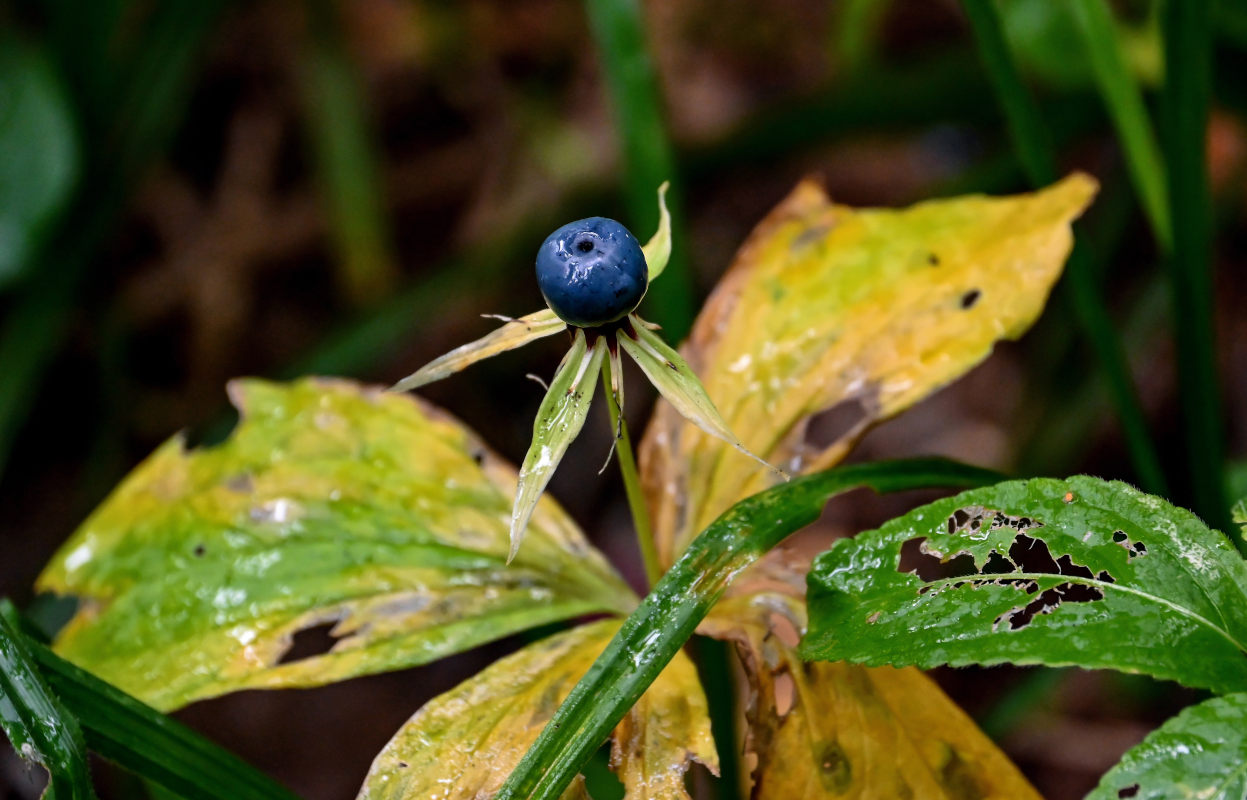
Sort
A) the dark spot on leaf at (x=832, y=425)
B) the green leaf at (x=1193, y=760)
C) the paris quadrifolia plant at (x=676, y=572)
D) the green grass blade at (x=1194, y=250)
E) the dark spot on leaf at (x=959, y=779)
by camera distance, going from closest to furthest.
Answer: the green leaf at (x=1193, y=760)
the paris quadrifolia plant at (x=676, y=572)
the dark spot on leaf at (x=959, y=779)
the green grass blade at (x=1194, y=250)
the dark spot on leaf at (x=832, y=425)

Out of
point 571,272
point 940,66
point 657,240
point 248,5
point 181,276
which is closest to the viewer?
point 571,272

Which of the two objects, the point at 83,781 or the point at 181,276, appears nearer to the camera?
the point at 83,781

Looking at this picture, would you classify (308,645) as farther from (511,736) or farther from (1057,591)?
(1057,591)

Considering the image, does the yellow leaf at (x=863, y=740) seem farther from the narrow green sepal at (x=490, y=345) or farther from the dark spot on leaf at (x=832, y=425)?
the dark spot on leaf at (x=832, y=425)

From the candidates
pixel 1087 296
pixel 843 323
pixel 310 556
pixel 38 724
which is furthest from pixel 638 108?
pixel 38 724

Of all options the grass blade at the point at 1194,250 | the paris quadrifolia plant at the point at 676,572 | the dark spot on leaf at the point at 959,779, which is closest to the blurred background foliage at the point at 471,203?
the grass blade at the point at 1194,250

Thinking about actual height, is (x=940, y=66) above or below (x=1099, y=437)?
above

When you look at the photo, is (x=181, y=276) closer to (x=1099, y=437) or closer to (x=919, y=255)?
(x=919, y=255)

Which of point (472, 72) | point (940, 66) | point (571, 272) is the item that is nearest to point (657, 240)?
point (571, 272)
